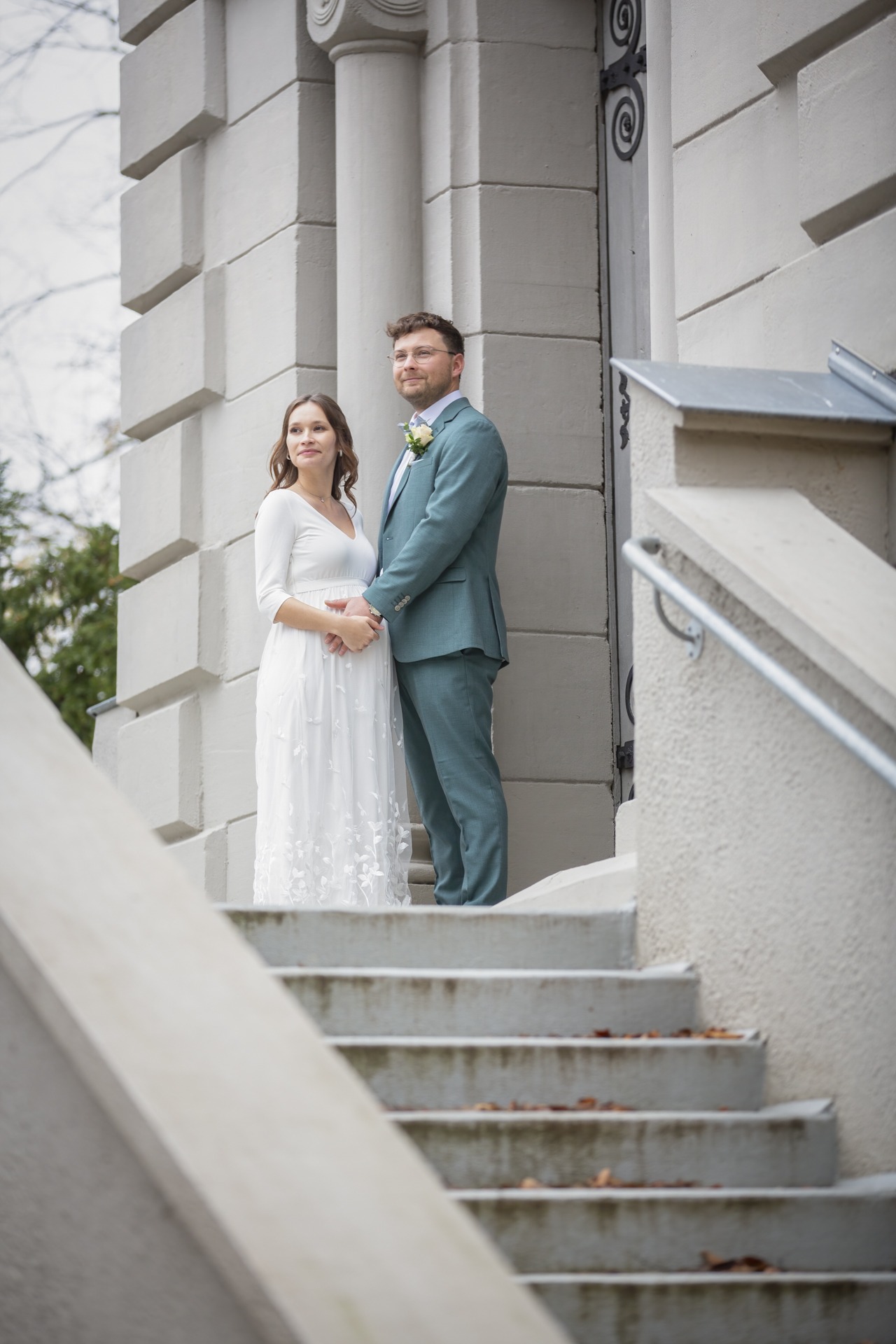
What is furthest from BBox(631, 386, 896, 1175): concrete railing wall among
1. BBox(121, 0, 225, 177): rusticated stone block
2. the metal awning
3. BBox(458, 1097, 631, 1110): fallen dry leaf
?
BBox(121, 0, 225, 177): rusticated stone block

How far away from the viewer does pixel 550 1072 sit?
3676 millimetres

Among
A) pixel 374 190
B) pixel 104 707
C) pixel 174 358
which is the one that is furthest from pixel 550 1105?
pixel 104 707

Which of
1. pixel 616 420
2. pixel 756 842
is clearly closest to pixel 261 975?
pixel 756 842

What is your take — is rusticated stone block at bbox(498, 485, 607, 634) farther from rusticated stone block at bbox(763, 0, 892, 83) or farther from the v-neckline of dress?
rusticated stone block at bbox(763, 0, 892, 83)

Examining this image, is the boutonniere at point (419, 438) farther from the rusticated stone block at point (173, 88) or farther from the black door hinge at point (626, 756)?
the rusticated stone block at point (173, 88)

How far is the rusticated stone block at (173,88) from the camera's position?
8.23 m

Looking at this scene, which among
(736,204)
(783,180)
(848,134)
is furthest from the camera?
(736,204)

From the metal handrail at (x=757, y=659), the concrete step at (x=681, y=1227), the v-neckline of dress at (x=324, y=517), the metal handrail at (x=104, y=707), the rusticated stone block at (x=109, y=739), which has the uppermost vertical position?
the v-neckline of dress at (x=324, y=517)

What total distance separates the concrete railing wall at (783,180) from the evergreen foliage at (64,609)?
13.9 m

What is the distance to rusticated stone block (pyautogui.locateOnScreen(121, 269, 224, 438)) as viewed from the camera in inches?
320

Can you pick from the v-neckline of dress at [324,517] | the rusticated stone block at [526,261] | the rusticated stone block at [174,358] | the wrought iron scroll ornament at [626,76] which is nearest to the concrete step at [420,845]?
the v-neckline of dress at [324,517]

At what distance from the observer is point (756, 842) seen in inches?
155

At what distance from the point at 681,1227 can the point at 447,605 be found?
10.5ft

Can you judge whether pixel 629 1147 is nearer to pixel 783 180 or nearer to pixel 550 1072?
pixel 550 1072
